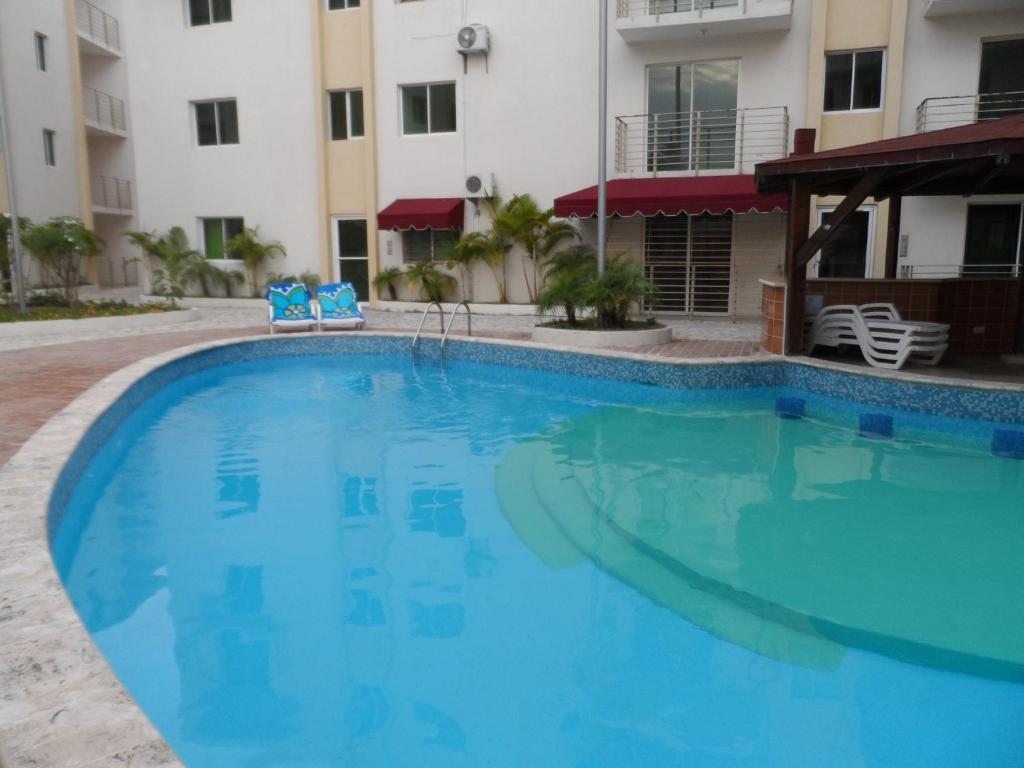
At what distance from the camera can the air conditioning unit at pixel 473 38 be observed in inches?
751

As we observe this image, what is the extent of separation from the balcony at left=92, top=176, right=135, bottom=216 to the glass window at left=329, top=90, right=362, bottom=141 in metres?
10.4

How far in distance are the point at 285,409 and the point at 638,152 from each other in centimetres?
1155

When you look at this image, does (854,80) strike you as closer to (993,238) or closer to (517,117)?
(993,238)

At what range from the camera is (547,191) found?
1923 cm

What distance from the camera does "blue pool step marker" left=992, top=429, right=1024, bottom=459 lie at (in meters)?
8.20

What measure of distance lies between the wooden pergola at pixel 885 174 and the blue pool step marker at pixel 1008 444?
9.88ft

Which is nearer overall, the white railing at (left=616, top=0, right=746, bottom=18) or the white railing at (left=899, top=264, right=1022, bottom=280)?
the white railing at (left=899, top=264, right=1022, bottom=280)

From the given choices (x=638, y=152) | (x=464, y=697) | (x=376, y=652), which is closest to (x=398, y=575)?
(x=376, y=652)

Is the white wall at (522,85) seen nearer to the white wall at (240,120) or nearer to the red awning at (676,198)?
the red awning at (676,198)

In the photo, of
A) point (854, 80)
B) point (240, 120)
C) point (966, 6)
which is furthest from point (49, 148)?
point (966, 6)

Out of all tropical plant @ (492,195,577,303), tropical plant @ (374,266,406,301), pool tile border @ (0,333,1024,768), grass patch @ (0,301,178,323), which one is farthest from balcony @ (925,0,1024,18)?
grass patch @ (0,301,178,323)

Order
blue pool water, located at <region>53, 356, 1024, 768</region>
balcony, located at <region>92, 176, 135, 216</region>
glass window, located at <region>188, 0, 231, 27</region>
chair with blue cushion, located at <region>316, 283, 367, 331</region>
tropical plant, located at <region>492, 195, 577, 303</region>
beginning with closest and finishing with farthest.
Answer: blue pool water, located at <region>53, 356, 1024, 768</region>
chair with blue cushion, located at <region>316, 283, 367, 331</region>
tropical plant, located at <region>492, 195, 577, 303</region>
glass window, located at <region>188, 0, 231, 27</region>
balcony, located at <region>92, 176, 135, 216</region>

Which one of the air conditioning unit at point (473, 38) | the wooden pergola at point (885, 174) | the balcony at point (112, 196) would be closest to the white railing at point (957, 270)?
the wooden pergola at point (885, 174)

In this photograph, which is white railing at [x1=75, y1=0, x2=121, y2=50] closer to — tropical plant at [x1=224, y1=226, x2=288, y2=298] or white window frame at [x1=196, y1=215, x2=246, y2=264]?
white window frame at [x1=196, y1=215, x2=246, y2=264]
